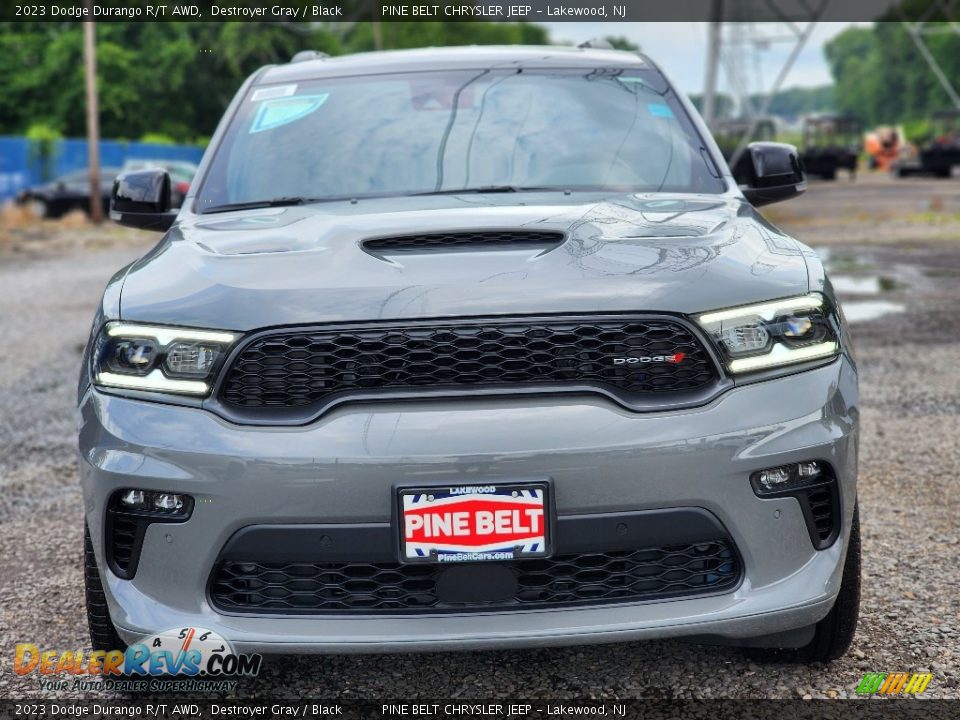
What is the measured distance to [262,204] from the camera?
3498 mm

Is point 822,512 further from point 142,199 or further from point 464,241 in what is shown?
point 142,199

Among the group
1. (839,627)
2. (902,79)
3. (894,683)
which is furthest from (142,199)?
(902,79)

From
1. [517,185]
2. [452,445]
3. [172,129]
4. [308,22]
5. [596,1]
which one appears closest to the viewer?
[452,445]

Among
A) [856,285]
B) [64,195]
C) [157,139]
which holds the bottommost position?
[157,139]

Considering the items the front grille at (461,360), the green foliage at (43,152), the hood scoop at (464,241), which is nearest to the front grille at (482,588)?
the front grille at (461,360)

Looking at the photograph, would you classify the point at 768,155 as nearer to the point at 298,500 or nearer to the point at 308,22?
the point at 298,500

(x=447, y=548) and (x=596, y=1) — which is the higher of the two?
(x=596, y=1)

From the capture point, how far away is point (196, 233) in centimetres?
316

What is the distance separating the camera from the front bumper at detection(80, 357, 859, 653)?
7.72ft

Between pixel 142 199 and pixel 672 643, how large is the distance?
223 centimetres

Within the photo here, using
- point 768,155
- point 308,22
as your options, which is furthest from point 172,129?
point 768,155

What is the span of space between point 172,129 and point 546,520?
5397 cm

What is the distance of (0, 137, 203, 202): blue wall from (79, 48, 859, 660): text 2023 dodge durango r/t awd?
2906 centimetres

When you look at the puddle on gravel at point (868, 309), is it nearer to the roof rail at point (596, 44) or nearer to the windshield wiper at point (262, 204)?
the roof rail at point (596, 44)
